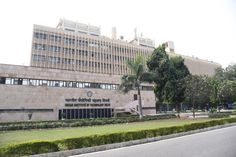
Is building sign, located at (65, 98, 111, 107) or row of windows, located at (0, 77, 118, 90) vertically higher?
row of windows, located at (0, 77, 118, 90)

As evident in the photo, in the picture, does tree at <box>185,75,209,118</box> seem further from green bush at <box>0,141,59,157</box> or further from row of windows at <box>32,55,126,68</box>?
row of windows at <box>32,55,126,68</box>

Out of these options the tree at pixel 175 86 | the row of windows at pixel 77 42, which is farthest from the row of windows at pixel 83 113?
the row of windows at pixel 77 42

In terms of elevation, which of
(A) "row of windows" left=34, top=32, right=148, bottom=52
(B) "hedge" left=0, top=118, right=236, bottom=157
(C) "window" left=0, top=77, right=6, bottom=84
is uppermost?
(A) "row of windows" left=34, top=32, right=148, bottom=52

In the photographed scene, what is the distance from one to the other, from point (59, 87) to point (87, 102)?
5915 mm

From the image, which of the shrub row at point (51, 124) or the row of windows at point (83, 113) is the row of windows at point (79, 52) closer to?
the row of windows at point (83, 113)

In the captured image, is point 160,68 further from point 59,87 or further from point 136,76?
point 59,87

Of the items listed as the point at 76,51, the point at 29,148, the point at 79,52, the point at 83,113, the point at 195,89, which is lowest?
the point at 29,148

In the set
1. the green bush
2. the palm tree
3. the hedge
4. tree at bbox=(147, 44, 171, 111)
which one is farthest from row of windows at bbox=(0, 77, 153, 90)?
the green bush

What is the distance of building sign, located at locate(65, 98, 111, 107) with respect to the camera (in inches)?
1508

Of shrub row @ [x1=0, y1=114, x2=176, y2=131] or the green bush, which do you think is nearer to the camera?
the green bush

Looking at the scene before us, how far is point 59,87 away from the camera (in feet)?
125

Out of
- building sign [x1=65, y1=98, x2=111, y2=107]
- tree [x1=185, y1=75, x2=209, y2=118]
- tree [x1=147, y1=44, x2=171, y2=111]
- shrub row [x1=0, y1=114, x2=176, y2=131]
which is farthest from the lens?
tree [x1=147, y1=44, x2=171, y2=111]

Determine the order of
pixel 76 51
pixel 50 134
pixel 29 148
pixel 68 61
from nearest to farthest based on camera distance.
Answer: pixel 29 148
pixel 50 134
pixel 68 61
pixel 76 51

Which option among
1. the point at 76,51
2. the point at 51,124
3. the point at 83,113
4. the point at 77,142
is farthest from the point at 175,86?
the point at 76,51
